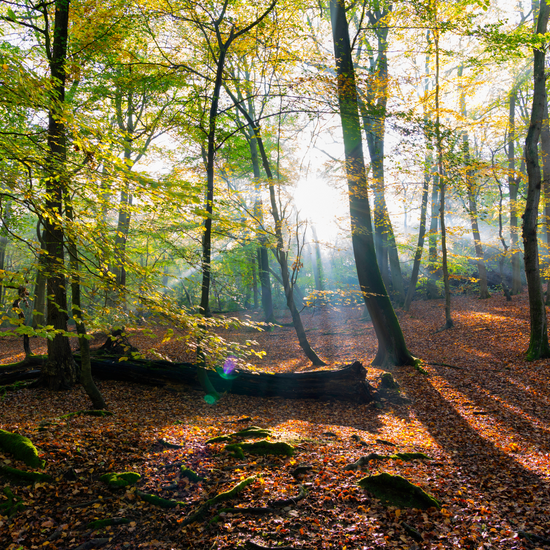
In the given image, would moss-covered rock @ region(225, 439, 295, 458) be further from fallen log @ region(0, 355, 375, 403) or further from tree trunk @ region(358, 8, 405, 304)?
tree trunk @ region(358, 8, 405, 304)

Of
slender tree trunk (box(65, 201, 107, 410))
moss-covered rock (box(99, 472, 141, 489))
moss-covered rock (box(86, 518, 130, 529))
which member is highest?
slender tree trunk (box(65, 201, 107, 410))

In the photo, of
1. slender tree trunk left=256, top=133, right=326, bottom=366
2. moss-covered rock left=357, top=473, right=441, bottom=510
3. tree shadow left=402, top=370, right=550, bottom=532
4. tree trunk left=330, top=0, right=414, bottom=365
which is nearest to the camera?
tree shadow left=402, top=370, right=550, bottom=532

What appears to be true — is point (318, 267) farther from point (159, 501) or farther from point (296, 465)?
point (159, 501)

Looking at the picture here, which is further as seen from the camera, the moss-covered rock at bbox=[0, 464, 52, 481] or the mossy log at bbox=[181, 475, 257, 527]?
the moss-covered rock at bbox=[0, 464, 52, 481]

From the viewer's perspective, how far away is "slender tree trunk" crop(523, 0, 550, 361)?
9.32 meters

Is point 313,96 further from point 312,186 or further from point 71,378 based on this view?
point 71,378

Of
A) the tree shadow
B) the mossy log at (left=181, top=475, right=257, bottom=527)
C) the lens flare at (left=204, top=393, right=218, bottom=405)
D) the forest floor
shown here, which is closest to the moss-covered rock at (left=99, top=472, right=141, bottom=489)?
the forest floor

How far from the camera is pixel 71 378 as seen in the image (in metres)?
8.32

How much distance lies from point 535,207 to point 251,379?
915cm

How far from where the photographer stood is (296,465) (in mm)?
4637

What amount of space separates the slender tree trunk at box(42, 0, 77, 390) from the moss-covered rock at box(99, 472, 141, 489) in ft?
5.83

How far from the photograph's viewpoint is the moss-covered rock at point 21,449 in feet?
13.4

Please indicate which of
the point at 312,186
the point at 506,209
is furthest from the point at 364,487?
the point at 506,209

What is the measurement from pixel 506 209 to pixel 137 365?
18.5m
